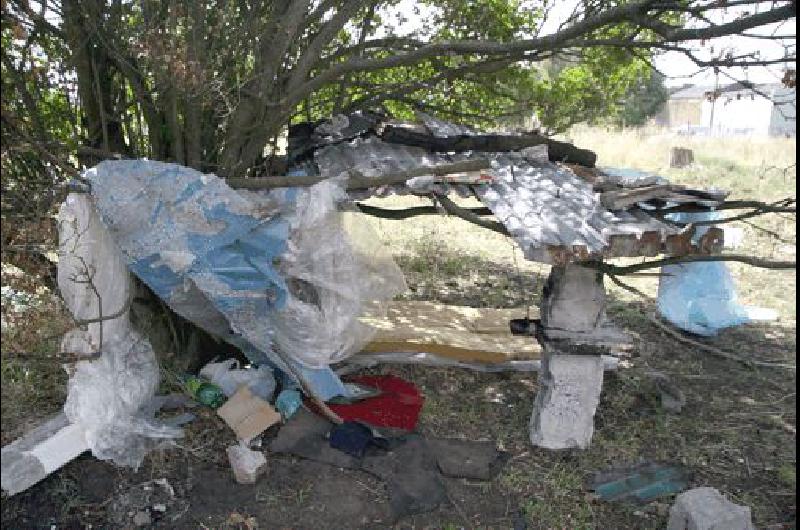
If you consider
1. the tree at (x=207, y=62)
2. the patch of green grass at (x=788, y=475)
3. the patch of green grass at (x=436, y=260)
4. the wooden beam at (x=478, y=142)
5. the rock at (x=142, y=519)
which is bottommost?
the patch of green grass at (x=788, y=475)

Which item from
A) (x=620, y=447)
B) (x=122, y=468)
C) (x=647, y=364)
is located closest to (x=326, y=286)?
(x=122, y=468)

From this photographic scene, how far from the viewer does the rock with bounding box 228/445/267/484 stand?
13.1 feet

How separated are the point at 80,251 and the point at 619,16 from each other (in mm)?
3721

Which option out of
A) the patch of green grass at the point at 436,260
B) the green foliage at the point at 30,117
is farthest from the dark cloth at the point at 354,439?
the patch of green grass at the point at 436,260

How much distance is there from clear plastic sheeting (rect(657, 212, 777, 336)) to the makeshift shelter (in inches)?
97.0

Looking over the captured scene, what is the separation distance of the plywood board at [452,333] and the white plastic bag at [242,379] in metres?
0.88

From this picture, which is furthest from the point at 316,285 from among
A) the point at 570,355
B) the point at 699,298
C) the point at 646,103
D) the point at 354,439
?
the point at 646,103

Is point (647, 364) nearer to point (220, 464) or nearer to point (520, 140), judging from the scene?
point (520, 140)

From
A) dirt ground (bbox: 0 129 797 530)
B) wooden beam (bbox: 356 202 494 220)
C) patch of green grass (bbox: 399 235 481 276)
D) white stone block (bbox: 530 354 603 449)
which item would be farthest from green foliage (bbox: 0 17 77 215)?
patch of green grass (bbox: 399 235 481 276)

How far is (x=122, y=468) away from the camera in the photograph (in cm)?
399

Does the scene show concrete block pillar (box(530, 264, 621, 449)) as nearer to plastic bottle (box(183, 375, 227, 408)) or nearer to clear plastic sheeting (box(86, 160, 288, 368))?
clear plastic sheeting (box(86, 160, 288, 368))

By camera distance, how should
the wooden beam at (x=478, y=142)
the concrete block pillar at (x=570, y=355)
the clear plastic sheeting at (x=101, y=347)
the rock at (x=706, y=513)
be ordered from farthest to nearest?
the wooden beam at (x=478, y=142) < the concrete block pillar at (x=570, y=355) < the clear plastic sheeting at (x=101, y=347) < the rock at (x=706, y=513)

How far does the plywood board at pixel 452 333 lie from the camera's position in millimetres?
5727

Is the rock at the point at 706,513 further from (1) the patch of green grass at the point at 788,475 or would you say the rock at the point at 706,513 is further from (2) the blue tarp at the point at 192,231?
(2) the blue tarp at the point at 192,231
